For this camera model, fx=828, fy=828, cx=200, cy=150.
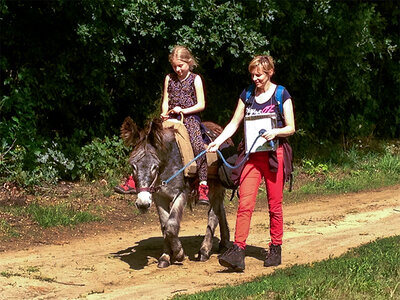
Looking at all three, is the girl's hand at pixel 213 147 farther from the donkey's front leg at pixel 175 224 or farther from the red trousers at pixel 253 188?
the donkey's front leg at pixel 175 224

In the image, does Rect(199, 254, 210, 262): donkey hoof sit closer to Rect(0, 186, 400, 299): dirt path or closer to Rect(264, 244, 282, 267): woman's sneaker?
Rect(0, 186, 400, 299): dirt path

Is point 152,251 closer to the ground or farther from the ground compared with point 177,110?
closer to the ground

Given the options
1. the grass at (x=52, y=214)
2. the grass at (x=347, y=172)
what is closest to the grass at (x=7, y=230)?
the grass at (x=52, y=214)

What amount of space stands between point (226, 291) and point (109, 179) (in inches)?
274

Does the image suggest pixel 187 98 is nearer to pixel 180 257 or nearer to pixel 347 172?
pixel 180 257

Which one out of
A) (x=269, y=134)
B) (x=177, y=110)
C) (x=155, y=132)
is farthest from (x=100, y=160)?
(x=269, y=134)

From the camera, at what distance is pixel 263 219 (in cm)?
1227

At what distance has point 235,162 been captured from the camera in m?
9.22

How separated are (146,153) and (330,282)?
2389 millimetres

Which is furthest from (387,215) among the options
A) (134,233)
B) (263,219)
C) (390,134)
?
(390,134)

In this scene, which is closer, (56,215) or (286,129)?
(286,129)

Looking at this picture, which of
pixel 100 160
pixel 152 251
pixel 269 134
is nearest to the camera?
pixel 269 134

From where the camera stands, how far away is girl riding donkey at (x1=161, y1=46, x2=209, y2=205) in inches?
361

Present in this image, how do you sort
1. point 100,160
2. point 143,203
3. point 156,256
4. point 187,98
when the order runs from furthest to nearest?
point 100,160 → point 156,256 → point 187,98 → point 143,203
